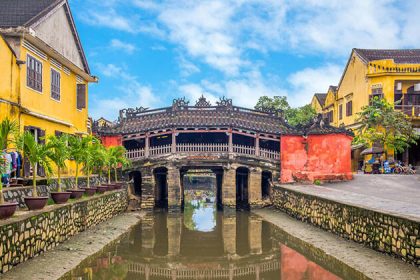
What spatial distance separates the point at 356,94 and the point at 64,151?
28.7 meters

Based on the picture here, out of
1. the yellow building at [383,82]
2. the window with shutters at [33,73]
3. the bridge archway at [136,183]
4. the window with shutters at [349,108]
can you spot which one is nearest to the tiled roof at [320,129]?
the yellow building at [383,82]

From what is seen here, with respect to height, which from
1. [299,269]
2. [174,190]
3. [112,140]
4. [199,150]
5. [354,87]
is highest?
[354,87]

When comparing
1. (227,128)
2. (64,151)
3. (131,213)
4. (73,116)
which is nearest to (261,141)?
(227,128)

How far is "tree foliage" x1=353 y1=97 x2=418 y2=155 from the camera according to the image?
31250 millimetres

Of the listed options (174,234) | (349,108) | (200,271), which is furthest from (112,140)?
(349,108)

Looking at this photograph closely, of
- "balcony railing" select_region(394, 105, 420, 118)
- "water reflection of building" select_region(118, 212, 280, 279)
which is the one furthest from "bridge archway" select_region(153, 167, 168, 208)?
"balcony railing" select_region(394, 105, 420, 118)

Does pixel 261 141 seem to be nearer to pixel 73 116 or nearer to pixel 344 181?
pixel 344 181

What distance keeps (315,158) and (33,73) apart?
54.6 ft

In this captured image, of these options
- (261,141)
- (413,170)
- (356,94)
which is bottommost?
(413,170)

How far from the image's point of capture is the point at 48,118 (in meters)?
17.8

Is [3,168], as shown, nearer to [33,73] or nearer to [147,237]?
[147,237]

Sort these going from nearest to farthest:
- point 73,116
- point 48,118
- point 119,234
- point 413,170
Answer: point 119,234
point 48,118
point 73,116
point 413,170

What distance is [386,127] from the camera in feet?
104

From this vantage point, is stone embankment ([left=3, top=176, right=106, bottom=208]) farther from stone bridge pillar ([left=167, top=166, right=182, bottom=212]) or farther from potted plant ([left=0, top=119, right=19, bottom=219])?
stone bridge pillar ([left=167, top=166, right=182, bottom=212])
